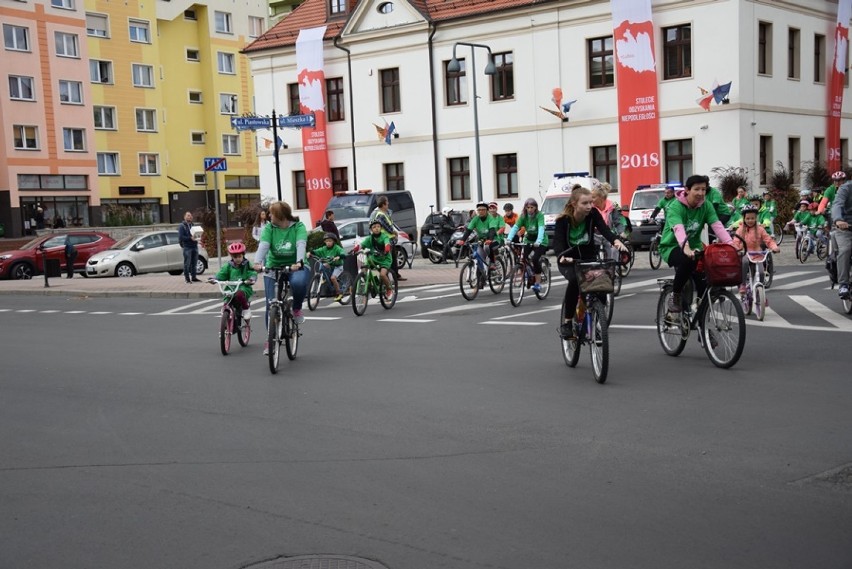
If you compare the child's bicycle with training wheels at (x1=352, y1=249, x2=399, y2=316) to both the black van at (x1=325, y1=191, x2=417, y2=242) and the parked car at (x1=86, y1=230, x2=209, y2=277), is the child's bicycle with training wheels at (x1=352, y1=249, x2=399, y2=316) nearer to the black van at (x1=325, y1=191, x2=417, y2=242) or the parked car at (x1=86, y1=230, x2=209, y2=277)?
the black van at (x1=325, y1=191, x2=417, y2=242)

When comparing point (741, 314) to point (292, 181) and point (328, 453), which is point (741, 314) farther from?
point (292, 181)

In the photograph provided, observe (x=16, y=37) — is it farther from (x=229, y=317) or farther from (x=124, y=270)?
(x=229, y=317)

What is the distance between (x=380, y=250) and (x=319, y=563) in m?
13.0

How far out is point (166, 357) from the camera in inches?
496

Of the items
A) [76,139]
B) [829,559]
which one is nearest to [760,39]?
[829,559]

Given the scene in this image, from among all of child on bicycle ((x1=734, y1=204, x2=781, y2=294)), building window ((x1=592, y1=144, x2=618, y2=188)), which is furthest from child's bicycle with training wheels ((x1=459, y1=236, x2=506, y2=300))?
building window ((x1=592, y1=144, x2=618, y2=188))

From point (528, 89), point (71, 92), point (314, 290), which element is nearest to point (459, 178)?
point (528, 89)

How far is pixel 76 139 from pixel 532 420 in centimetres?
5663

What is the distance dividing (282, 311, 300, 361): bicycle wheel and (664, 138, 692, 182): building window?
26.8 metres

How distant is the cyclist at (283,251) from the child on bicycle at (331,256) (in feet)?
21.7

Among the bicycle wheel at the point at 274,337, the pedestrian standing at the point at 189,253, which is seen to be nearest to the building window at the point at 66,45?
the pedestrian standing at the point at 189,253

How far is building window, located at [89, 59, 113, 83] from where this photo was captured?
6153 centimetres

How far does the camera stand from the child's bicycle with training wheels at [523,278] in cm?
1706

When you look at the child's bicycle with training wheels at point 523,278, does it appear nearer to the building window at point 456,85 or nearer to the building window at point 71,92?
the building window at point 456,85
